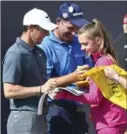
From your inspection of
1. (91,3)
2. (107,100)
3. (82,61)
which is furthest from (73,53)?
(91,3)

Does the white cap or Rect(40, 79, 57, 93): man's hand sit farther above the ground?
the white cap

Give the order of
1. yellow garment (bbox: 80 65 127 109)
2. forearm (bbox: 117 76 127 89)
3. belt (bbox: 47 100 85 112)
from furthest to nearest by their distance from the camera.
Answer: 1. belt (bbox: 47 100 85 112)
2. yellow garment (bbox: 80 65 127 109)
3. forearm (bbox: 117 76 127 89)

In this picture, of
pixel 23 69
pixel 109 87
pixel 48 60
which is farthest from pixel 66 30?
pixel 109 87

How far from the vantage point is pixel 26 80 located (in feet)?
13.0

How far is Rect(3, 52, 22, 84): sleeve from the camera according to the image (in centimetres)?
388

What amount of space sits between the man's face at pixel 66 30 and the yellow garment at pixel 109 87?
756 mm

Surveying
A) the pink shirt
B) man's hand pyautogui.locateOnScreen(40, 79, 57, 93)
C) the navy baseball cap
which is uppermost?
the navy baseball cap

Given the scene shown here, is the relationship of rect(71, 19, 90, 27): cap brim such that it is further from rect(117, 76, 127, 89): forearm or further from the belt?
rect(117, 76, 127, 89): forearm

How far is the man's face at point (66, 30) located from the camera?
4.41m

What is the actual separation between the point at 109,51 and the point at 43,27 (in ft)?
1.65

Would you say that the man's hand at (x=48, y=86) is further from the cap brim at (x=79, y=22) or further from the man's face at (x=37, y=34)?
the cap brim at (x=79, y=22)

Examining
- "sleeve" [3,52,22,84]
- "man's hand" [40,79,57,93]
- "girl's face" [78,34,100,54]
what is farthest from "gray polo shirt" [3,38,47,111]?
"girl's face" [78,34,100,54]

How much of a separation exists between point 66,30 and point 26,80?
2.11 ft

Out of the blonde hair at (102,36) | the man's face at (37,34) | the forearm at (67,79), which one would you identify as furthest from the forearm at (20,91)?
the blonde hair at (102,36)
